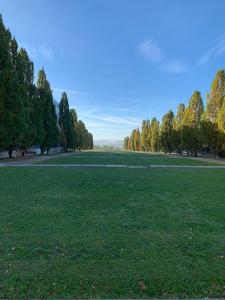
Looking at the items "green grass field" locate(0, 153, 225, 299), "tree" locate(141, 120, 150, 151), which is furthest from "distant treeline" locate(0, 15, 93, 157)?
"tree" locate(141, 120, 150, 151)

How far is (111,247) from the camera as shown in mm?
3557

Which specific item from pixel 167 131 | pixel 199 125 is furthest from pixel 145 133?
pixel 199 125

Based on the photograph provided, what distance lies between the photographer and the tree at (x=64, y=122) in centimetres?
4837

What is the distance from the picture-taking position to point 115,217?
5047 millimetres

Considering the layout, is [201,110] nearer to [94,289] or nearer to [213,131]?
[213,131]

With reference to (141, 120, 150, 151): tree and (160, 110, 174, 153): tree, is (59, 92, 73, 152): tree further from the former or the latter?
(141, 120, 150, 151): tree

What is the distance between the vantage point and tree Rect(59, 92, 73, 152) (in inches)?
1904

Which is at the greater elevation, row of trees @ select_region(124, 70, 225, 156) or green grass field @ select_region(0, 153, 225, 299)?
row of trees @ select_region(124, 70, 225, 156)

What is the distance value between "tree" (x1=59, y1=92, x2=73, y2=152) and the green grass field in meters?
43.1

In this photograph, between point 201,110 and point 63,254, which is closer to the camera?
point 63,254

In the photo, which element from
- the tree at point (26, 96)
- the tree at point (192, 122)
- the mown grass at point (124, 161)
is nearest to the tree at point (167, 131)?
the tree at point (192, 122)

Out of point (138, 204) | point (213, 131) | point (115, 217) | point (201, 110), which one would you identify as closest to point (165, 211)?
point (138, 204)

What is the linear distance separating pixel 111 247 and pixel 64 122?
47.2m

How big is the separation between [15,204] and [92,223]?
7.49 ft
